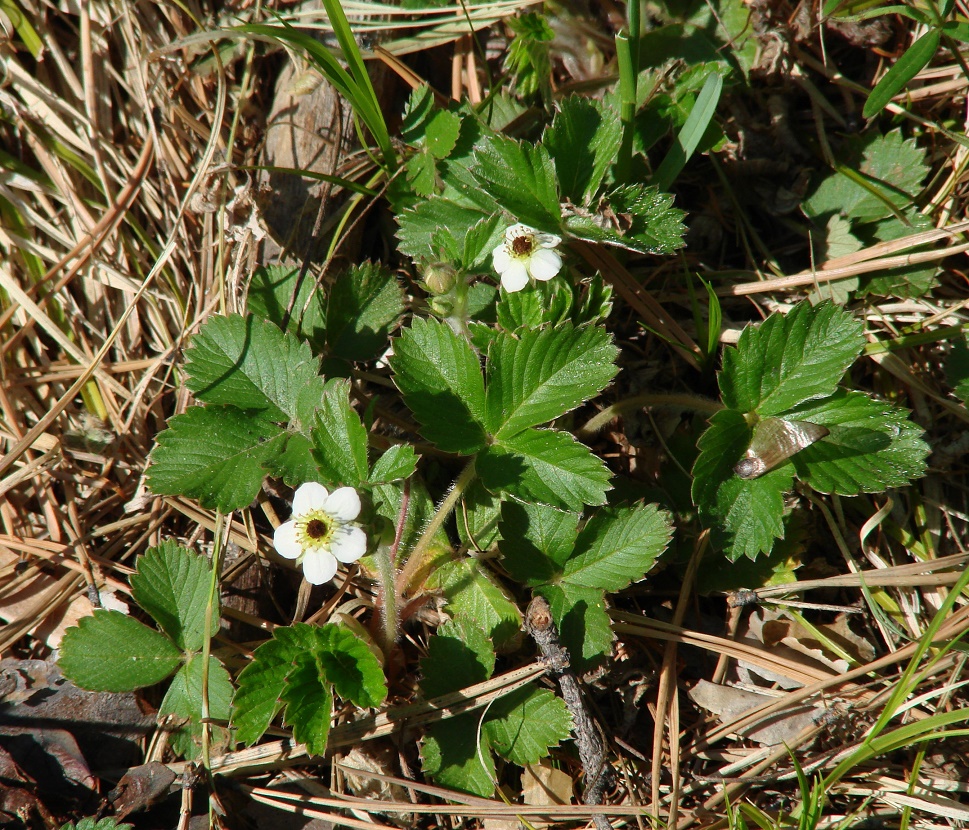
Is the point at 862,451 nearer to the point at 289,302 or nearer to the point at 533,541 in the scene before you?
the point at 533,541

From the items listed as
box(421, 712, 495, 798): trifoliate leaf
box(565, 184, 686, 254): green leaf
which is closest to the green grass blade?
box(565, 184, 686, 254): green leaf

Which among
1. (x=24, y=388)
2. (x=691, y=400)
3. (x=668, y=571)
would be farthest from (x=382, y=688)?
(x=24, y=388)

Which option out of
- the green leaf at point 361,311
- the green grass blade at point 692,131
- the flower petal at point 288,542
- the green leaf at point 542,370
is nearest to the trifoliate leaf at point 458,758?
the flower petal at point 288,542

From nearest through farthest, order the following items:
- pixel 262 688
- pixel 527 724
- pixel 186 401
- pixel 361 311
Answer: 1. pixel 262 688
2. pixel 527 724
3. pixel 361 311
4. pixel 186 401

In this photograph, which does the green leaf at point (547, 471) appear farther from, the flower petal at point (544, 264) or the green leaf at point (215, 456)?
the green leaf at point (215, 456)

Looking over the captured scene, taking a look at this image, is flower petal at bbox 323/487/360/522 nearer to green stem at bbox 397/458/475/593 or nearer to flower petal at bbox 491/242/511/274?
green stem at bbox 397/458/475/593

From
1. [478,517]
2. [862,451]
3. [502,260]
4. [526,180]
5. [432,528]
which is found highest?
[526,180]

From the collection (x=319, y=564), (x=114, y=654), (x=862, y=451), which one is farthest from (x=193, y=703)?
(x=862, y=451)
